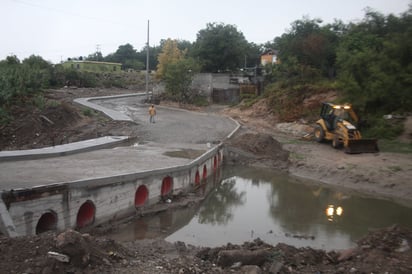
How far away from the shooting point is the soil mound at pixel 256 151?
76.0ft

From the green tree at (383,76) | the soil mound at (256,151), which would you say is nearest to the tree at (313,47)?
the green tree at (383,76)

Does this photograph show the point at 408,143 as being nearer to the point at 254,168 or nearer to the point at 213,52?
the point at 254,168

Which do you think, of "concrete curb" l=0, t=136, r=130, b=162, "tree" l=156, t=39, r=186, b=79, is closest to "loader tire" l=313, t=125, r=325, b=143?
"concrete curb" l=0, t=136, r=130, b=162

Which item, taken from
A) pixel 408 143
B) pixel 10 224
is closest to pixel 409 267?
pixel 10 224

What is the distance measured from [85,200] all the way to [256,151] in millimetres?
14150

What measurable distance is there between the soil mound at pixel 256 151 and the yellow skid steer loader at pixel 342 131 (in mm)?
2579

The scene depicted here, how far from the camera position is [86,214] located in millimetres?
11805

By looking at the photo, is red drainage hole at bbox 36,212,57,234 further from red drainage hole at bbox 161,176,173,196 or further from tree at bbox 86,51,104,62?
tree at bbox 86,51,104,62

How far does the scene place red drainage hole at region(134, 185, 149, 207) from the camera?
13.8 m

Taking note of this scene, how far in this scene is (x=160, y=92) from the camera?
47.9 m

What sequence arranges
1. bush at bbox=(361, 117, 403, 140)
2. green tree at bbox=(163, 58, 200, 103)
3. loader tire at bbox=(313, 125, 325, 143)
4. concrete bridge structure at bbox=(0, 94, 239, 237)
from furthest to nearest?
green tree at bbox=(163, 58, 200, 103)
bush at bbox=(361, 117, 403, 140)
loader tire at bbox=(313, 125, 325, 143)
concrete bridge structure at bbox=(0, 94, 239, 237)

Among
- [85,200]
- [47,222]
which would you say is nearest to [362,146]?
[85,200]

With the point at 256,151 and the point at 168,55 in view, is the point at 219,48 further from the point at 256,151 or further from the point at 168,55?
the point at 256,151

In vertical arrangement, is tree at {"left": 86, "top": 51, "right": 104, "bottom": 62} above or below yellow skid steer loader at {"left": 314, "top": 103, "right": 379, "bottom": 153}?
above
